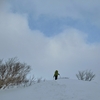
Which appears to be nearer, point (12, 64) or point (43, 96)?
point (43, 96)

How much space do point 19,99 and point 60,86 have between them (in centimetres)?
456

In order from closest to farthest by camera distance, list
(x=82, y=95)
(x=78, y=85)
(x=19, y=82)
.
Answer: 1. (x=82, y=95)
2. (x=78, y=85)
3. (x=19, y=82)

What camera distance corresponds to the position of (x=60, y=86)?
→ 18.7 metres

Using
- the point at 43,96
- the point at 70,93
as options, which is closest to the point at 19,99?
the point at 43,96

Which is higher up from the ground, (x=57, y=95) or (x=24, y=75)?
(x=24, y=75)

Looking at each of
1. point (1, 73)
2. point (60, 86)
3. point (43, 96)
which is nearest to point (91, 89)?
point (60, 86)

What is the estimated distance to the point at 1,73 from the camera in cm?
2891

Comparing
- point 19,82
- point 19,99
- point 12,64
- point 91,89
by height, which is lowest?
point 19,99

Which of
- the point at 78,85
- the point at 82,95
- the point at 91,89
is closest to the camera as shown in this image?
the point at 82,95

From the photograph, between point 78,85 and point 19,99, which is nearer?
point 19,99

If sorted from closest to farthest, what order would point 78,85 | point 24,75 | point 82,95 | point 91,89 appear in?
1. point 82,95
2. point 91,89
3. point 78,85
4. point 24,75

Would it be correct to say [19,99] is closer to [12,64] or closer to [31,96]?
[31,96]

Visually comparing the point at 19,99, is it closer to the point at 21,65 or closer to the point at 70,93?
the point at 70,93

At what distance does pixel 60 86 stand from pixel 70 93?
91.8 inches
